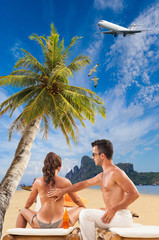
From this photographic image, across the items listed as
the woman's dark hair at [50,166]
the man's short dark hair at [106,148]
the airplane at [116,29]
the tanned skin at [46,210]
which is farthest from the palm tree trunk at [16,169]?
the airplane at [116,29]

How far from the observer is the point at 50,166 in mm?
3562

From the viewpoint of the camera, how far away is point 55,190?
3.56m

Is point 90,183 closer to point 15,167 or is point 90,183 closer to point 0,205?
point 0,205

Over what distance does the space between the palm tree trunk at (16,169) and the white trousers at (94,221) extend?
626 cm

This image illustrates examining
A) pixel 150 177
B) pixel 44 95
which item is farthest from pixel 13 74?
pixel 150 177

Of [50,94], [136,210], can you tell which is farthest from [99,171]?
[50,94]

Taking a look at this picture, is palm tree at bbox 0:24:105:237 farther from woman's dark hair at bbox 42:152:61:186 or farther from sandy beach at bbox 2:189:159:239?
woman's dark hair at bbox 42:152:61:186

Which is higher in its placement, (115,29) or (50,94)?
(115,29)

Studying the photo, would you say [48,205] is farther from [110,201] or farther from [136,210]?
[136,210]

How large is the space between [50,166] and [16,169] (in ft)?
22.7

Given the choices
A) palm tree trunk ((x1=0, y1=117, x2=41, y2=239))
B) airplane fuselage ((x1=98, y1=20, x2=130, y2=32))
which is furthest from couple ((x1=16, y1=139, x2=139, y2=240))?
airplane fuselage ((x1=98, y1=20, x2=130, y2=32))

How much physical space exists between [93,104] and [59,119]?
7.33 feet

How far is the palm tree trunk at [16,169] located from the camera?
8.94 meters

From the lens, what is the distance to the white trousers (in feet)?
9.45
